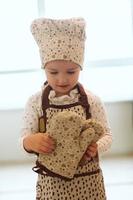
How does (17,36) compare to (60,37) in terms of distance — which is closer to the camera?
(60,37)

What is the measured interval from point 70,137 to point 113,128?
1251 mm

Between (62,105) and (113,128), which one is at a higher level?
(62,105)

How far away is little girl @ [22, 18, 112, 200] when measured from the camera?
0.94 m

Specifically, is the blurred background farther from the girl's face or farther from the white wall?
the girl's face

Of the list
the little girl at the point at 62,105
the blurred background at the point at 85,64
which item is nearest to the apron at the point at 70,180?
the little girl at the point at 62,105

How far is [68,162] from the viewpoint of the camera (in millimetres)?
913

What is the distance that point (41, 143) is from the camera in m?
0.92

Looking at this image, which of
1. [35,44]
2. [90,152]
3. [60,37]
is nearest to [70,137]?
[90,152]

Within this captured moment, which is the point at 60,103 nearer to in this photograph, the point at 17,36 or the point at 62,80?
the point at 62,80

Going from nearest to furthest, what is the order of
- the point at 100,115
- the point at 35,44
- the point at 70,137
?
the point at 70,137
the point at 100,115
the point at 35,44

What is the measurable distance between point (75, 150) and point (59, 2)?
4.30ft

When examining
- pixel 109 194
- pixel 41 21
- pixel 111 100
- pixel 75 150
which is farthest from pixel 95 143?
pixel 111 100

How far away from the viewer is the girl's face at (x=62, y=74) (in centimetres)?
94

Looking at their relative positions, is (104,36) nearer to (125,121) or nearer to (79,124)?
(125,121)
